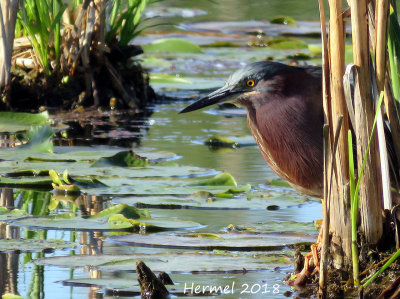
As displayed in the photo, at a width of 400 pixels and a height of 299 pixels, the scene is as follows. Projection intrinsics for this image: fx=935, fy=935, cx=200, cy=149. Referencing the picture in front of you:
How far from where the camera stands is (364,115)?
3.06 m

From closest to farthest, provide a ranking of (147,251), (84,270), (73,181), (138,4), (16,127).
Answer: (84,270)
(147,251)
(73,181)
(16,127)
(138,4)

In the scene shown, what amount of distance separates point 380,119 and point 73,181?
2.01 meters

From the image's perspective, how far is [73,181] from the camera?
4680mm

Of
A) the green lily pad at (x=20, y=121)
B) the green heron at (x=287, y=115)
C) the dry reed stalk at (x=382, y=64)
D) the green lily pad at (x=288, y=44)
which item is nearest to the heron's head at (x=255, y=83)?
the green heron at (x=287, y=115)

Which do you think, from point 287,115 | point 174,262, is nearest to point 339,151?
point 287,115

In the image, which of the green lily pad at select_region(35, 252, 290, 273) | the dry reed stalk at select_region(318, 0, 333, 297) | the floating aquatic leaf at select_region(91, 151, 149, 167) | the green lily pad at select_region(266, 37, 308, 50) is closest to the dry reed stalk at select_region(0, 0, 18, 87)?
the floating aquatic leaf at select_region(91, 151, 149, 167)

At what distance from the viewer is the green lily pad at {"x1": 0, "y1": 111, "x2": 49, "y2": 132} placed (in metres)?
6.09

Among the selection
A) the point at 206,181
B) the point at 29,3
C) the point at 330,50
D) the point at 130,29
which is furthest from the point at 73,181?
the point at 130,29

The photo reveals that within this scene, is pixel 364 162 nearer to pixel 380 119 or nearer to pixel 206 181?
pixel 380 119

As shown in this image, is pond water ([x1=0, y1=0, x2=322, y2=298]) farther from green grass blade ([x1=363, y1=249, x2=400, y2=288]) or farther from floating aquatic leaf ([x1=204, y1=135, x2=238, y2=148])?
green grass blade ([x1=363, y1=249, x2=400, y2=288])

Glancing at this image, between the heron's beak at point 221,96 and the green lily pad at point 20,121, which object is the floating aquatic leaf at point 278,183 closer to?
the heron's beak at point 221,96

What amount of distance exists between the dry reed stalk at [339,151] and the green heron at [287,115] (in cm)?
44

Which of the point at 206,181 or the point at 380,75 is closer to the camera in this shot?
the point at 380,75

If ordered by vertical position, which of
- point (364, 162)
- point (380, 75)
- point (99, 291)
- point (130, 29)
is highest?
point (130, 29)
